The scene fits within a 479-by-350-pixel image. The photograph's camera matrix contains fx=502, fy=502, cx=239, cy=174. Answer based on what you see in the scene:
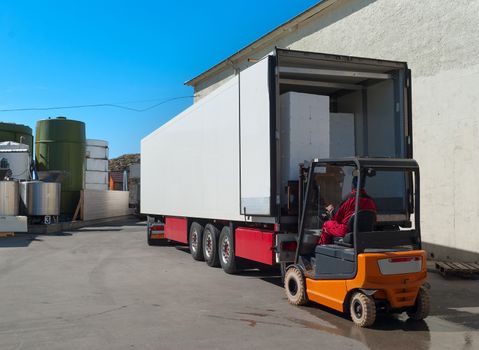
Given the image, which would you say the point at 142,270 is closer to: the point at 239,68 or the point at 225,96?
the point at 225,96

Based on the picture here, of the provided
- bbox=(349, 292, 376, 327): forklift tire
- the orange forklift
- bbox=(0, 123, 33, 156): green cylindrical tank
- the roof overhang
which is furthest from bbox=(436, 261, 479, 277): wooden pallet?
bbox=(0, 123, 33, 156): green cylindrical tank

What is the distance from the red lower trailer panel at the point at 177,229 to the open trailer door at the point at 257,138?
16.1 ft

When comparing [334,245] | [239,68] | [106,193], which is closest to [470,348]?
[334,245]

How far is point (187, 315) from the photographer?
6.99m

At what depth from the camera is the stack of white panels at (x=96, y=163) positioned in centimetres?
3236

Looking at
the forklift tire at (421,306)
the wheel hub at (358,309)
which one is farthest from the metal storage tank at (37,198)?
the forklift tire at (421,306)

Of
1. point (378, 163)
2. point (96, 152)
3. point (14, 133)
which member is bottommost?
point (378, 163)

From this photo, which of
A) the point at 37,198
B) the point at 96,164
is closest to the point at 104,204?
the point at 96,164

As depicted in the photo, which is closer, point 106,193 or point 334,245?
point 334,245

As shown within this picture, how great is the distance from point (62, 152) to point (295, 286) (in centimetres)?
2366

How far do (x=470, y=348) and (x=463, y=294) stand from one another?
3.45 metres

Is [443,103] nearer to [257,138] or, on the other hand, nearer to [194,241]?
[257,138]

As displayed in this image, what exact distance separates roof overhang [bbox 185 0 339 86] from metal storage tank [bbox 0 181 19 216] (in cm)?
1130

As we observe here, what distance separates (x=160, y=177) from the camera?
1596 centimetres
